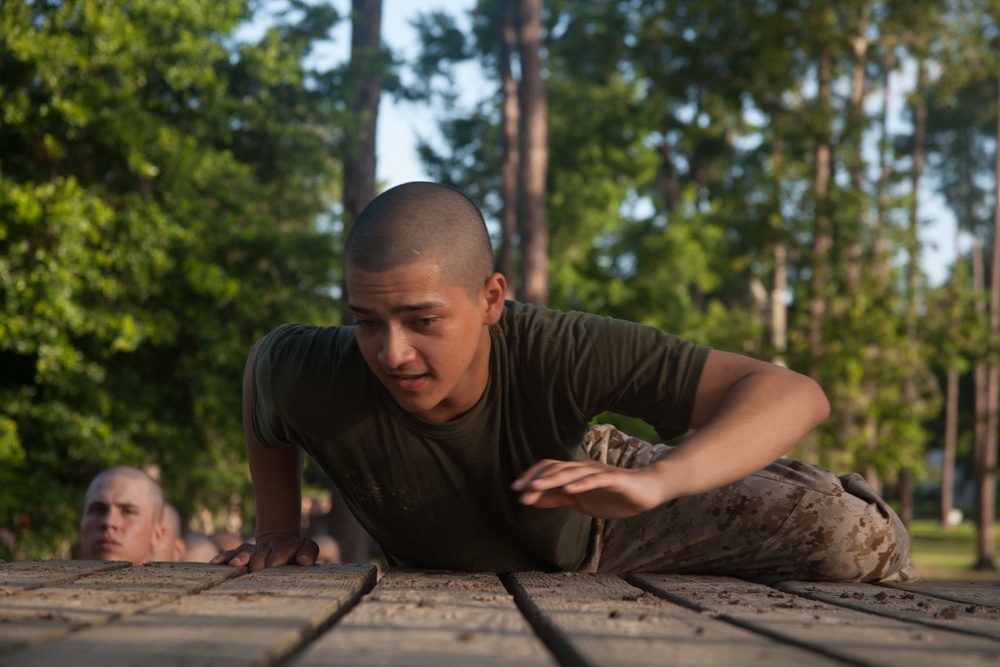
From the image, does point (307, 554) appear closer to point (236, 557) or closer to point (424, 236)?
point (236, 557)

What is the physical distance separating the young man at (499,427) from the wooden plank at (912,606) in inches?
14.8

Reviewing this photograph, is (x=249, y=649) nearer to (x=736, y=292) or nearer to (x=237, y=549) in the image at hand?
(x=237, y=549)

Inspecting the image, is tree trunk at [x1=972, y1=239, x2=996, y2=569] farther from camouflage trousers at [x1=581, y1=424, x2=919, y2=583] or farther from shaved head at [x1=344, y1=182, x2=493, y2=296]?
shaved head at [x1=344, y1=182, x2=493, y2=296]

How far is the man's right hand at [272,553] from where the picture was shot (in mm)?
3473

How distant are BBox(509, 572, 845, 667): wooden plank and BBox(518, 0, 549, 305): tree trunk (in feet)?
40.3

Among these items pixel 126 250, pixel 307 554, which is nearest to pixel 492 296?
pixel 307 554

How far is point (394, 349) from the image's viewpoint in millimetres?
2973

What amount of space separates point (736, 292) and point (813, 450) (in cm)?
1824

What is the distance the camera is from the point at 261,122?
12977 mm

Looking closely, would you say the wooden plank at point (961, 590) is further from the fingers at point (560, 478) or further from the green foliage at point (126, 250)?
the green foliage at point (126, 250)

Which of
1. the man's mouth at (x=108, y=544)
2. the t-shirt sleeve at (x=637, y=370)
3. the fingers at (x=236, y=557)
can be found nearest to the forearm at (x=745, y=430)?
the t-shirt sleeve at (x=637, y=370)

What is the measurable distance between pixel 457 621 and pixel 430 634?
0.20 meters

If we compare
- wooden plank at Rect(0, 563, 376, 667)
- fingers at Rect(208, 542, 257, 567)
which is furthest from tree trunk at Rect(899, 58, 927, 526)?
wooden plank at Rect(0, 563, 376, 667)

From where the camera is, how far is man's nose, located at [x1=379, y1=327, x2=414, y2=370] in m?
2.97
